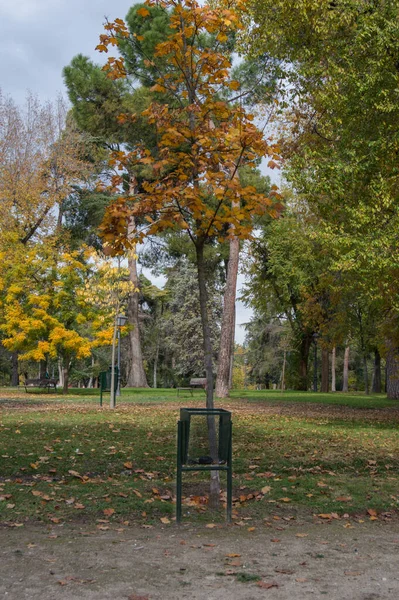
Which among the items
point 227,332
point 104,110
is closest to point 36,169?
point 104,110

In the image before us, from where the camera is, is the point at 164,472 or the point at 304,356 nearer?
the point at 164,472

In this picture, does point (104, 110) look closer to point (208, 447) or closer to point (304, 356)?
point (304, 356)

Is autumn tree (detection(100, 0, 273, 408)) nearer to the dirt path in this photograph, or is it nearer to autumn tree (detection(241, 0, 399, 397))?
the dirt path

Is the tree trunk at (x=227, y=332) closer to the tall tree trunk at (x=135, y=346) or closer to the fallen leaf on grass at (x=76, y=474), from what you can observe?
the tall tree trunk at (x=135, y=346)

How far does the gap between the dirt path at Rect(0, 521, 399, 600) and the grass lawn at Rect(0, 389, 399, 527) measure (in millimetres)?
491

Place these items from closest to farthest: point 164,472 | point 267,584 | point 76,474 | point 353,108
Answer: point 267,584 → point 76,474 → point 164,472 → point 353,108

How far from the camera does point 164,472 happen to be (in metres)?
7.82

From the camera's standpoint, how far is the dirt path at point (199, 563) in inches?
152

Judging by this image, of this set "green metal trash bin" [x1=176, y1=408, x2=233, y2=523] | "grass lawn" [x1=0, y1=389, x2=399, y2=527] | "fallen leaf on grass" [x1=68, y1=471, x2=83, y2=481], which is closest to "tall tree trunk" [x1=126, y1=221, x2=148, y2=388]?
"grass lawn" [x1=0, y1=389, x2=399, y2=527]

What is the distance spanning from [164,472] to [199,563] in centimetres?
345

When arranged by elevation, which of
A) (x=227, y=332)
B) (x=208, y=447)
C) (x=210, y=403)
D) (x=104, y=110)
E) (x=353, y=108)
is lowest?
(x=208, y=447)

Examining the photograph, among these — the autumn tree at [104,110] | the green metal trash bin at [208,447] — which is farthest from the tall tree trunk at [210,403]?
the autumn tree at [104,110]

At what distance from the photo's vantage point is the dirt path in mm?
3861

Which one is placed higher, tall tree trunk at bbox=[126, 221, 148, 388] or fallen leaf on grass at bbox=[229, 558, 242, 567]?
tall tree trunk at bbox=[126, 221, 148, 388]
